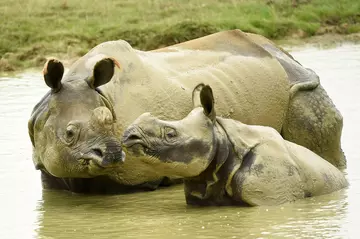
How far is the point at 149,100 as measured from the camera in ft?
36.1

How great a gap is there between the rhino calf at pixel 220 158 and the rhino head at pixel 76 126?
2.59 feet

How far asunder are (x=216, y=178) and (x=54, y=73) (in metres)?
1.90

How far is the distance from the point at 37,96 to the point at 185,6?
9.27 metres

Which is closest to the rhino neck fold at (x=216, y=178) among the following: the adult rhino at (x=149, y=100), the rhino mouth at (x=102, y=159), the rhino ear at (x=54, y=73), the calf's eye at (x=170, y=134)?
the calf's eye at (x=170, y=134)

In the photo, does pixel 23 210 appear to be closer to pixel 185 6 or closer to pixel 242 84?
pixel 242 84

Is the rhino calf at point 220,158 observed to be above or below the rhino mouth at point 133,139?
below

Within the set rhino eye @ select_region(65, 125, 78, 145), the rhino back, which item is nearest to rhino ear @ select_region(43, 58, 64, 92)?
rhino eye @ select_region(65, 125, 78, 145)

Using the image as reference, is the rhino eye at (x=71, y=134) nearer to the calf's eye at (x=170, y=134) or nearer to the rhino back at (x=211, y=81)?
the rhino back at (x=211, y=81)

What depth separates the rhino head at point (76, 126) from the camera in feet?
33.4

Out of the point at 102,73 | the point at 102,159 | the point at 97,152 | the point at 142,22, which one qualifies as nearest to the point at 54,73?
the point at 102,73

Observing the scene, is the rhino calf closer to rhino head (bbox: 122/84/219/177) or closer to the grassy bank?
rhino head (bbox: 122/84/219/177)

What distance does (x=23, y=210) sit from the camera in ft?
34.1

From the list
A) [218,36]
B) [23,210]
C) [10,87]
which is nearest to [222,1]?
[10,87]

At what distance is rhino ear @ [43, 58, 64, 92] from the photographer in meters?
10.4
